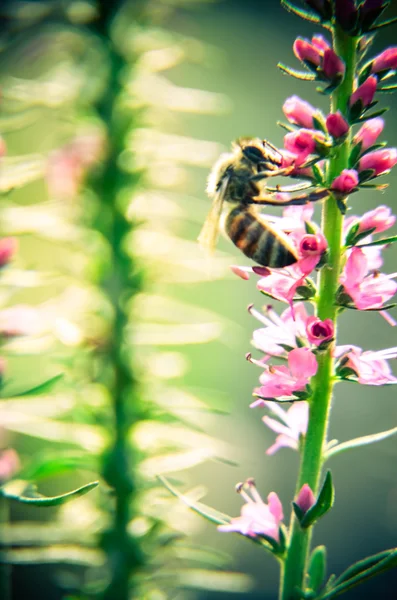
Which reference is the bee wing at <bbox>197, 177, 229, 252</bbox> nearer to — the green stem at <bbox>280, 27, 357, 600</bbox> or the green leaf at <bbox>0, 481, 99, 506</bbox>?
the green stem at <bbox>280, 27, 357, 600</bbox>

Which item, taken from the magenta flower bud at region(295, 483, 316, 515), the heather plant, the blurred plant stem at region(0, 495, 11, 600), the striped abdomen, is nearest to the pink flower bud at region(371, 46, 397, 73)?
the heather plant

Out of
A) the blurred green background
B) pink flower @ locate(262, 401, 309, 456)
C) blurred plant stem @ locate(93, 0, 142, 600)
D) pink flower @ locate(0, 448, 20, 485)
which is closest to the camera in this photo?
pink flower @ locate(262, 401, 309, 456)

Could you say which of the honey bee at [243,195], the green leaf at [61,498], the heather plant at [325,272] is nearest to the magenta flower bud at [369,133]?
the heather plant at [325,272]

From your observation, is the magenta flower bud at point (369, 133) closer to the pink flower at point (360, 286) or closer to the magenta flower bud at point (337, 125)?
the magenta flower bud at point (337, 125)

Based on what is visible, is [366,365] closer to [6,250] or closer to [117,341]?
[6,250]

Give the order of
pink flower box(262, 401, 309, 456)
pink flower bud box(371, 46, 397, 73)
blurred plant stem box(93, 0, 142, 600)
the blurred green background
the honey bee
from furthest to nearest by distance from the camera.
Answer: the blurred green background → blurred plant stem box(93, 0, 142, 600) → the honey bee → pink flower box(262, 401, 309, 456) → pink flower bud box(371, 46, 397, 73)

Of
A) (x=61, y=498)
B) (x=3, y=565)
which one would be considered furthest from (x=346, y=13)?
(x=3, y=565)
